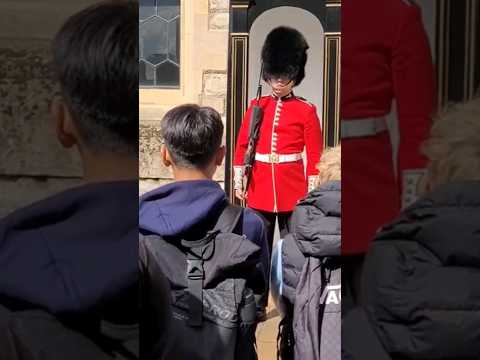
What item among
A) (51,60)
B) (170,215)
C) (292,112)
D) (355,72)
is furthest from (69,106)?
(292,112)

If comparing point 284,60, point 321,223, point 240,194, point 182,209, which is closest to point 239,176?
point 240,194

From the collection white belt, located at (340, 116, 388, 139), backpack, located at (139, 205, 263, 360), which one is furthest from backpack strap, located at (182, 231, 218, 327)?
white belt, located at (340, 116, 388, 139)

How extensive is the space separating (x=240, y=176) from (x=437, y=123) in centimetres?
211

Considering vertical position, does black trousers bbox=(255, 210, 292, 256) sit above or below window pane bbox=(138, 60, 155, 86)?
below

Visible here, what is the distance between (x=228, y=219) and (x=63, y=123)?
Answer: 81cm

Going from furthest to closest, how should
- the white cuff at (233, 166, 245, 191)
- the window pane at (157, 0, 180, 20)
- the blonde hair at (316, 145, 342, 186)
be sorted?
the window pane at (157, 0, 180, 20)
the white cuff at (233, 166, 245, 191)
the blonde hair at (316, 145, 342, 186)

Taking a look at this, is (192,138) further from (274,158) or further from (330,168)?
(274,158)

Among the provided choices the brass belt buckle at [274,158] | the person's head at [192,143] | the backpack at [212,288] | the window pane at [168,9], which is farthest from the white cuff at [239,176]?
the backpack at [212,288]

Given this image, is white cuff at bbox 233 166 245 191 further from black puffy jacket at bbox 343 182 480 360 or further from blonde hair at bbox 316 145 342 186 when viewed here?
black puffy jacket at bbox 343 182 480 360

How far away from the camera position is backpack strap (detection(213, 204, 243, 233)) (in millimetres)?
1871

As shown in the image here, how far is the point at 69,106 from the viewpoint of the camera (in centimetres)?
113

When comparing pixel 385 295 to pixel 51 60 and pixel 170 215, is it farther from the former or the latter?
pixel 170 215

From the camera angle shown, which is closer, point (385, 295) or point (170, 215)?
point (385, 295)

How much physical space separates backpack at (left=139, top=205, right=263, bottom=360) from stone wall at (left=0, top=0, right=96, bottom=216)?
67cm
